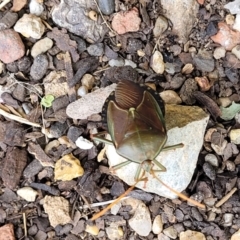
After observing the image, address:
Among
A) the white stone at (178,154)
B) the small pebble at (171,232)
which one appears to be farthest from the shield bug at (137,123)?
the small pebble at (171,232)

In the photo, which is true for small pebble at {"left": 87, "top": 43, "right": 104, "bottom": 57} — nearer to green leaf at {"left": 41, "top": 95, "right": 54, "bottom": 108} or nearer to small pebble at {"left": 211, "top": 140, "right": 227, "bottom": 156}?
green leaf at {"left": 41, "top": 95, "right": 54, "bottom": 108}

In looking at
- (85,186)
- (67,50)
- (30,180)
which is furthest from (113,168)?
(67,50)

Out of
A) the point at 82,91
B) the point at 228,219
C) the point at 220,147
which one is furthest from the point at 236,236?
the point at 82,91

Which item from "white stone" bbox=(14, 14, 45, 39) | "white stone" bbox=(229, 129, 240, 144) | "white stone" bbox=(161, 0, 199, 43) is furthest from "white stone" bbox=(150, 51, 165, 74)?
"white stone" bbox=(14, 14, 45, 39)

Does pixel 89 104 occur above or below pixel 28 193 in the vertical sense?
above

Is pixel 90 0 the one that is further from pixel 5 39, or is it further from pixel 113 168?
pixel 113 168

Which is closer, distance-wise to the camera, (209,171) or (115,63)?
Result: (209,171)

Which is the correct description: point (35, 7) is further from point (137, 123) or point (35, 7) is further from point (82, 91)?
point (137, 123)
